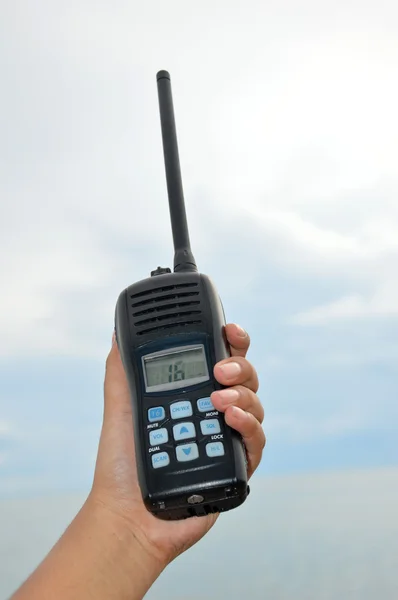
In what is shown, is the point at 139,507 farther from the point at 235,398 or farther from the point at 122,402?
the point at 235,398

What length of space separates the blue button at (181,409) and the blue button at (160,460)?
12 centimetres

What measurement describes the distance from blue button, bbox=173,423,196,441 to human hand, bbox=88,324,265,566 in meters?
0.09

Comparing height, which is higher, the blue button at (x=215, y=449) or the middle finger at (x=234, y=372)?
the middle finger at (x=234, y=372)

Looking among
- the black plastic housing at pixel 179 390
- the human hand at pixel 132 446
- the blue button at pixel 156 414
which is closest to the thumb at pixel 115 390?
the human hand at pixel 132 446

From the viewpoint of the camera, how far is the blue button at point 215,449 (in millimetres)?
1713

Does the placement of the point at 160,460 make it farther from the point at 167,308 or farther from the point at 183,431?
the point at 167,308

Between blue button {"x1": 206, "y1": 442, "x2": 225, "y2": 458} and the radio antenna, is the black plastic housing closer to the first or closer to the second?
blue button {"x1": 206, "y1": 442, "x2": 225, "y2": 458}

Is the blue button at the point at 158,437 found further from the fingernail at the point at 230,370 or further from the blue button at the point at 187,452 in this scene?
the fingernail at the point at 230,370

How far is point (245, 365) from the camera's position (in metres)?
1.82

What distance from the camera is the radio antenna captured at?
222cm

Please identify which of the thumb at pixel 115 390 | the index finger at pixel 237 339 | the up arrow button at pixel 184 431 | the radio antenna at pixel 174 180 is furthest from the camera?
the radio antenna at pixel 174 180

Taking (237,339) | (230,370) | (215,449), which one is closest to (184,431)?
(215,449)

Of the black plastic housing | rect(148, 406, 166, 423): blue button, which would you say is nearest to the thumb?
the black plastic housing

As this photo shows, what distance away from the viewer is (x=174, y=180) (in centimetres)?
230
